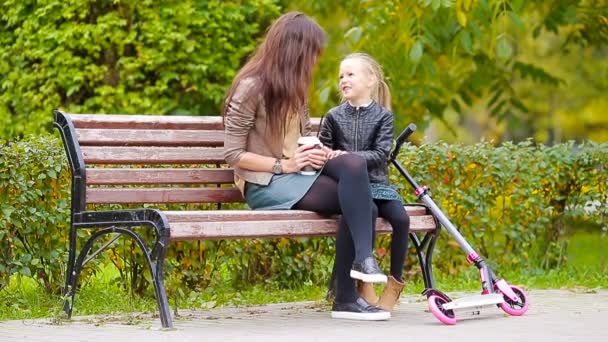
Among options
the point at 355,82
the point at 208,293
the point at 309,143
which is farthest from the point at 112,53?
the point at 309,143

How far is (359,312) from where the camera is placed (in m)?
6.11

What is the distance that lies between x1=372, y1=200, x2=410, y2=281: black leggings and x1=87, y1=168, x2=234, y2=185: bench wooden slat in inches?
34.7

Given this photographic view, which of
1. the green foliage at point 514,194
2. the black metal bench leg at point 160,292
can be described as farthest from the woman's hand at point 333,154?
the green foliage at point 514,194

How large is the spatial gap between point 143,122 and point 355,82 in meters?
1.11

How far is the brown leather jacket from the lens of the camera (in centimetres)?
629

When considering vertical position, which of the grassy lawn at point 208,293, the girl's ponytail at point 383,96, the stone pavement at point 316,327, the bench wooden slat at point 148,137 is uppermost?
the girl's ponytail at point 383,96

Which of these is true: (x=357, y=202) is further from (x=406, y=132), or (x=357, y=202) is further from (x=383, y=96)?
(x=383, y=96)

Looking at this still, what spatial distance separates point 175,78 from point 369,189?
3.76 meters

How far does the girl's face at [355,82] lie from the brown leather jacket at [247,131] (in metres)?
0.43

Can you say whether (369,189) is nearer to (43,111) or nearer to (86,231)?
(86,231)

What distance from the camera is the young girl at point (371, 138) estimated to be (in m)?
6.33

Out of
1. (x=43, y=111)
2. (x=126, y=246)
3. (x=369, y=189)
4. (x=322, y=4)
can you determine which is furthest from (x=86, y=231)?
(x=322, y=4)

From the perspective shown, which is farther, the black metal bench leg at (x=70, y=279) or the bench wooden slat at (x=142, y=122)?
the bench wooden slat at (x=142, y=122)

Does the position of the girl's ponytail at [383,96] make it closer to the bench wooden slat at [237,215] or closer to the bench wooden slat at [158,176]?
the bench wooden slat at [237,215]
